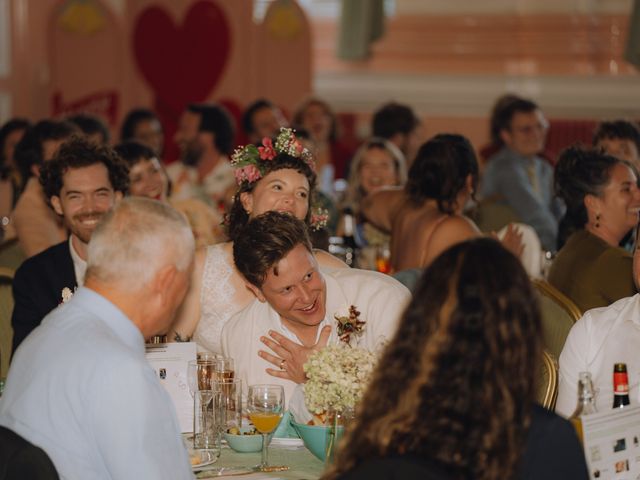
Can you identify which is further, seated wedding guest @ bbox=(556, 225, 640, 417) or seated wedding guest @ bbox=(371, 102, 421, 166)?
seated wedding guest @ bbox=(371, 102, 421, 166)

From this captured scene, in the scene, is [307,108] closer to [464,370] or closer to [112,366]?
[112,366]

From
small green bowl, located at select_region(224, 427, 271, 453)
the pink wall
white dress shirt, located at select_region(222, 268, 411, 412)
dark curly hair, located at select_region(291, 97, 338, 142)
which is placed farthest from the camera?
the pink wall

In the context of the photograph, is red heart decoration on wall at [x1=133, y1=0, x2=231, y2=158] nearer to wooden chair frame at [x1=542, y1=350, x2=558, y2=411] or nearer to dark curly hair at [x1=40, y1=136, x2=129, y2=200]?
dark curly hair at [x1=40, y1=136, x2=129, y2=200]

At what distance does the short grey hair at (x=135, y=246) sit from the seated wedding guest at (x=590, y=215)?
7.63 feet

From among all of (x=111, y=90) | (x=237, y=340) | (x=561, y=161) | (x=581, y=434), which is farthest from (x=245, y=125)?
(x=581, y=434)

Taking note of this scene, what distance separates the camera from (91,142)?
4.33 m

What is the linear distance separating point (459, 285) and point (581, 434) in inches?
26.4

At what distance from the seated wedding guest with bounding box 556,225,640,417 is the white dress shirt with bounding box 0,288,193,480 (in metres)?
1.24

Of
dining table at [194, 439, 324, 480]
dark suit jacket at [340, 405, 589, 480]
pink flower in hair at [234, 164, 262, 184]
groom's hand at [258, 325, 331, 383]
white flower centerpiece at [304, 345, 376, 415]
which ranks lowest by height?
dining table at [194, 439, 324, 480]

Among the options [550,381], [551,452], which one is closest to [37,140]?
[550,381]

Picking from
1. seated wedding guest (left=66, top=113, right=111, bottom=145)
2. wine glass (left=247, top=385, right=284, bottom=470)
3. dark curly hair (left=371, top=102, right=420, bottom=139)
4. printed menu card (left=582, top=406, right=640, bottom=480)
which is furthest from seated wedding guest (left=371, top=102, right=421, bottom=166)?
printed menu card (left=582, top=406, right=640, bottom=480)

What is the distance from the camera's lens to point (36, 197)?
5512 millimetres

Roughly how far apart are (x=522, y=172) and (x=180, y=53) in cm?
305

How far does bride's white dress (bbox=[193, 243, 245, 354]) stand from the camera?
12.9ft
